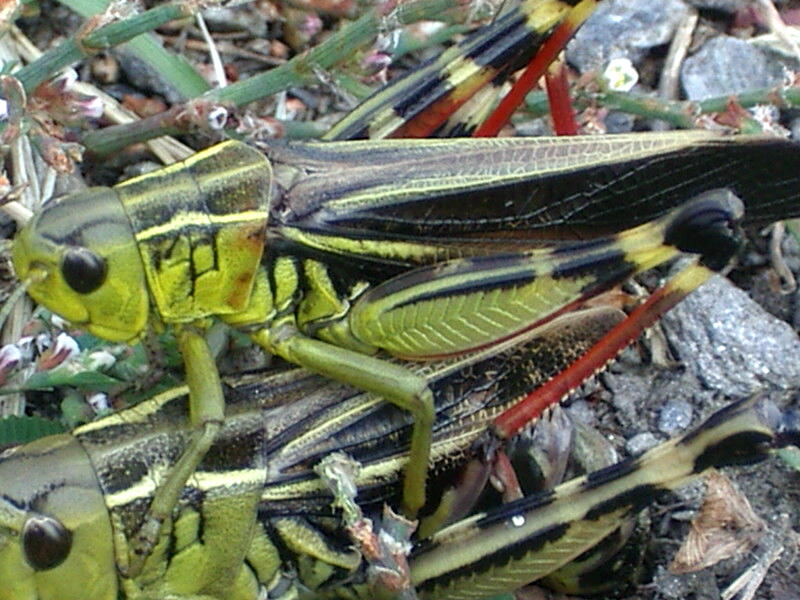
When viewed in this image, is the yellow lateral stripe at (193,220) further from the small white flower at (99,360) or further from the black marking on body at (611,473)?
the black marking on body at (611,473)

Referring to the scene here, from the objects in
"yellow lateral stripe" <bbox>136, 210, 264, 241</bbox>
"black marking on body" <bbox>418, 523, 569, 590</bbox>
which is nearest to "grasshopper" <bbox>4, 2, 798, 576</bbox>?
"yellow lateral stripe" <bbox>136, 210, 264, 241</bbox>

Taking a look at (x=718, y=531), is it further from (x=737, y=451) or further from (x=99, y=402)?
(x=99, y=402)

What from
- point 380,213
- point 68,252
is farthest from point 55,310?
point 380,213

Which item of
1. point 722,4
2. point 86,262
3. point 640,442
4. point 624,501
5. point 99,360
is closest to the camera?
point 86,262

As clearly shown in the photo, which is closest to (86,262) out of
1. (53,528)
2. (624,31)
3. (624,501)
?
(53,528)

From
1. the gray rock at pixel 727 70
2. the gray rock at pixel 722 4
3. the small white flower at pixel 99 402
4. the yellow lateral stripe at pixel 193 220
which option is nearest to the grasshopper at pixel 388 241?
the yellow lateral stripe at pixel 193 220

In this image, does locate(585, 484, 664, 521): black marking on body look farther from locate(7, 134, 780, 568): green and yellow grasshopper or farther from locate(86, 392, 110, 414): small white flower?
locate(86, 392, 110, 414): small white flower
